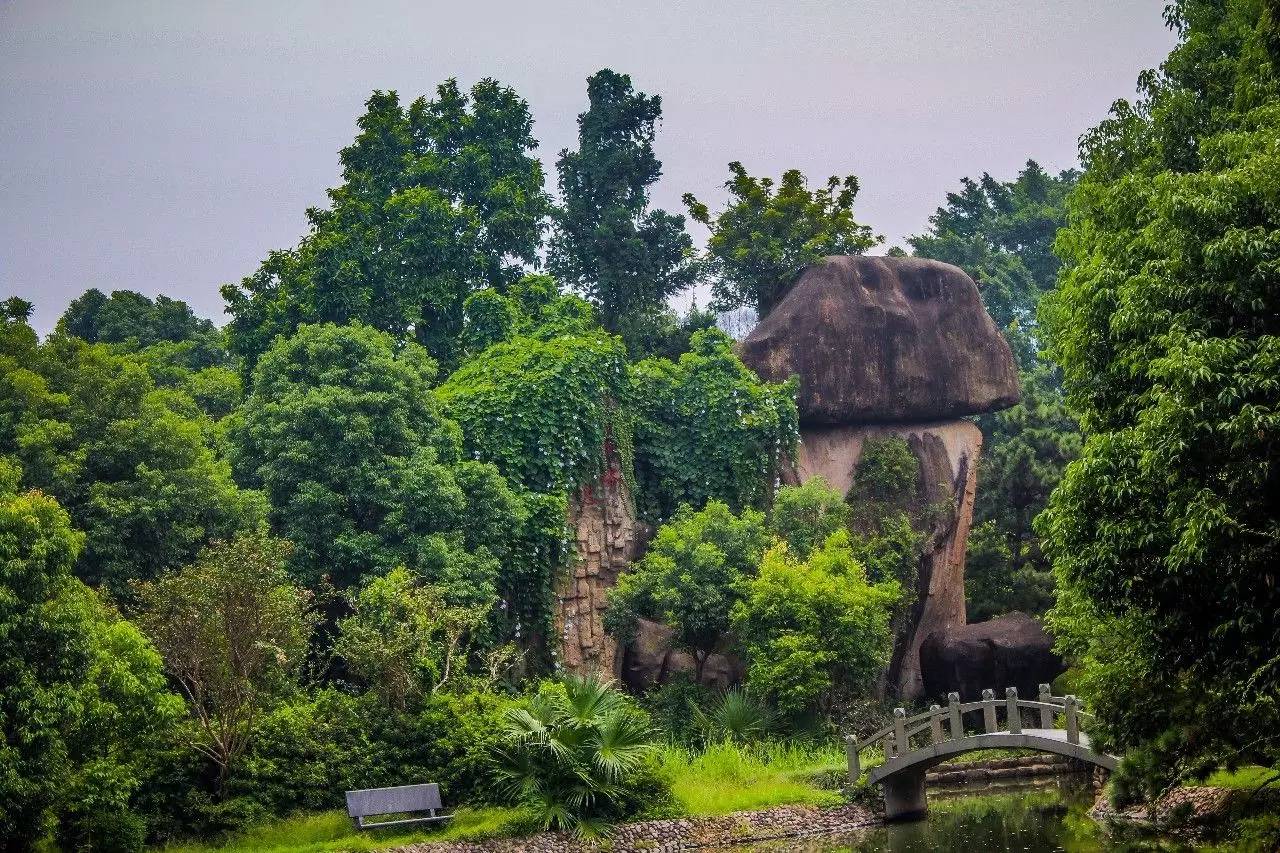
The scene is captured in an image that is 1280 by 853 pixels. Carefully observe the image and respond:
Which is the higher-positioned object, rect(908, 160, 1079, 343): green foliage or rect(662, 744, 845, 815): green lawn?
rect(908, 160, 1079, 343): green foliage

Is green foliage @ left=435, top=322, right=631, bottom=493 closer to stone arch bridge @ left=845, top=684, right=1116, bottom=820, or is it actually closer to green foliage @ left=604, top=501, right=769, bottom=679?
green foliage @ left=604, top=501, right=769, bottom=679

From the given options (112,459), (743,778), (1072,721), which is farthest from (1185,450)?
(112,459)

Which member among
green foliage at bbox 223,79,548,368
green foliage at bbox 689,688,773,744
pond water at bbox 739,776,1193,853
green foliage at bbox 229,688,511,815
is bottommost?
pond water at bbox 739,776,1193,853

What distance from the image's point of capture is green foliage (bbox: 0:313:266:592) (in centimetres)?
2205

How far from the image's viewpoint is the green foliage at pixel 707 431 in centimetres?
3039

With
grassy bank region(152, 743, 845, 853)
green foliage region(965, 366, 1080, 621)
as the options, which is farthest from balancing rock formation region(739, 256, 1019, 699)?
grassy bank region(152, 743, 845, 853)

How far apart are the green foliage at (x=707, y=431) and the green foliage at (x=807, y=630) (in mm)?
4869

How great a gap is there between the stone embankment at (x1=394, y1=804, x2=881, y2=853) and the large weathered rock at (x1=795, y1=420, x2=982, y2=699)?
30.9 feet

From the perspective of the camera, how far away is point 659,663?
2803 cm

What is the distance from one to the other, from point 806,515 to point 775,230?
8.17 m

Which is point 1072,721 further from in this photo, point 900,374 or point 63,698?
point 900,374

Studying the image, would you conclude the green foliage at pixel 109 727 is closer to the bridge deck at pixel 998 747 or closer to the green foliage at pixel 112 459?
the green foliage at pixel 112 459

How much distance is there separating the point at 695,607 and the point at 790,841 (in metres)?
6.41

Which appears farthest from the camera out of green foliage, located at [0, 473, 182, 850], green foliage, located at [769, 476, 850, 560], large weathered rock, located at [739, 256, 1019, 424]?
large weathered rock, located at [739, 256, 1019, 424]
